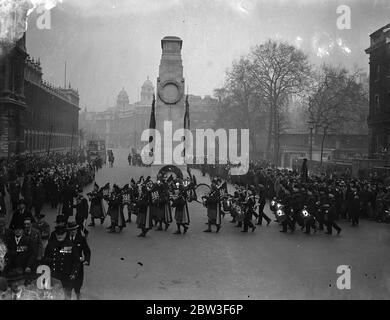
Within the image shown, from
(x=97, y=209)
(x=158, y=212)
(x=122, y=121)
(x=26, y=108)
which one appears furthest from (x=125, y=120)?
(x=158, y=212)

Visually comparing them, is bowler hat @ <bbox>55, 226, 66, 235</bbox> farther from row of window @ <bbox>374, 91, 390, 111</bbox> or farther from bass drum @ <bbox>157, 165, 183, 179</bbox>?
row of window @ <bbox>374, 91, 390, 111</bbox>

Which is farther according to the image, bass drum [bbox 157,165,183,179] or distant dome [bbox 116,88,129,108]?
distant dome [bbox 116,88,129,108]

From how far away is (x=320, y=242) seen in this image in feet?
41.9

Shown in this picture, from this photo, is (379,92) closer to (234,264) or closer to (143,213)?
(143,213)

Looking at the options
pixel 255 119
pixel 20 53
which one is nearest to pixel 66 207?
pixel 20 53

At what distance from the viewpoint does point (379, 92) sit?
36781 millimetres

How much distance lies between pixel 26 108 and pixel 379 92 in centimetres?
3279

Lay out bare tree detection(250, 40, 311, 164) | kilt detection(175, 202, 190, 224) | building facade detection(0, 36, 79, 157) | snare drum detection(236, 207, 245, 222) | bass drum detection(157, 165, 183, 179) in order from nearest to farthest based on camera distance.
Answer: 1. kilt detection(175, 202, 190, 224)
2. snare drum detection(236, 207, 245, 222)
3. bass drum detection(157, 165, 183, 179)
4. building facade detection(0, 36, 79, 157)
5. bare tree detection(250, 40, 311, 164)

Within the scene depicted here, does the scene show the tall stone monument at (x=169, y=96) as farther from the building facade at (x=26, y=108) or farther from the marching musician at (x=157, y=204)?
the building facade at (x=26, y=108)

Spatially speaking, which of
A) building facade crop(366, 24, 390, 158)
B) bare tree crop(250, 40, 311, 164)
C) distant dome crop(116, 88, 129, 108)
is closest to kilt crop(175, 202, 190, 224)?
building facade crop(366, 24, 390, 158)

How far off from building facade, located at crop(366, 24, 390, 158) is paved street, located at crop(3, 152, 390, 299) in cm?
2301

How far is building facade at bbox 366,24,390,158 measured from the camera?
34812 millimetres

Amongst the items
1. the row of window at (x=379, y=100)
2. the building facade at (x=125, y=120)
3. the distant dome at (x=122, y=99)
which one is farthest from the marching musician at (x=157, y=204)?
the distant dome at (x=122, y=99)
